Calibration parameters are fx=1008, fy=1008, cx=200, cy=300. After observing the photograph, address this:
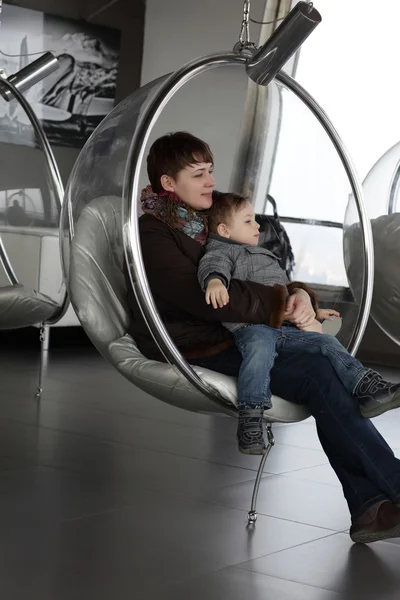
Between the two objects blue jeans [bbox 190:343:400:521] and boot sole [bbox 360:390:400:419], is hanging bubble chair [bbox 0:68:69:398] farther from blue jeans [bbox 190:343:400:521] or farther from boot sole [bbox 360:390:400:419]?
boot sole [bbox 360:390:400:419]

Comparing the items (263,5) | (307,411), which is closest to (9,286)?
(307,411)

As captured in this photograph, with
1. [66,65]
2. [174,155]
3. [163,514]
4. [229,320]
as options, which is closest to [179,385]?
[229,320]

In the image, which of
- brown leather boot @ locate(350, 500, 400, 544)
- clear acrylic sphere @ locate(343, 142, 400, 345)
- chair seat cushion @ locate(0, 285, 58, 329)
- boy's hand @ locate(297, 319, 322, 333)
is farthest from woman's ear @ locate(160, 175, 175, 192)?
clear acrylic sphere @ locate(343, 142, 400, 345)

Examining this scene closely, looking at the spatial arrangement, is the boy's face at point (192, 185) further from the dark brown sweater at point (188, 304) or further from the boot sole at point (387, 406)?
the boot sole at point (387, 406)

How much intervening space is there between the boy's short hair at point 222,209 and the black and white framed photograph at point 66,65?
345 cm

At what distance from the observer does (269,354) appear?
241 cm

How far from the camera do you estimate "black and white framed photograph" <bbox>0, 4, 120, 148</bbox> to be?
5.88 metres

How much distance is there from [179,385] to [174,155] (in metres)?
0.65

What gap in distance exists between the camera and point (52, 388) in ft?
13.7

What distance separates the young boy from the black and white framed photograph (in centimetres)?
351

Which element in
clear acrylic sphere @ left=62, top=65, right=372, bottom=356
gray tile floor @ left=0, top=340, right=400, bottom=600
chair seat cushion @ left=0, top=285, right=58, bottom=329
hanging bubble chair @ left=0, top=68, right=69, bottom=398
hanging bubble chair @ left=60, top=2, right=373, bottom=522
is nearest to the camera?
gray tile floor @ left=0, top=340, right=400, bottom=600

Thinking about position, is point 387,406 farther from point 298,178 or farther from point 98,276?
point 298,178

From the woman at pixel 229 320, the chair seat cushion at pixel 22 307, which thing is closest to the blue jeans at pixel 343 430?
the woman at pixel 229 320

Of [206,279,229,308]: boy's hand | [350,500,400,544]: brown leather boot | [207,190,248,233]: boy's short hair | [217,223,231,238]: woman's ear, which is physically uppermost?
[207,190,248,233]: boy's short hair
